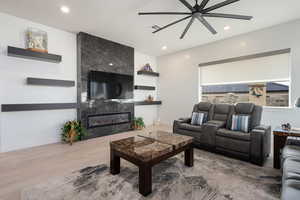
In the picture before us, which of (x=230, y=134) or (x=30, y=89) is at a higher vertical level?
(x=30, y=89)

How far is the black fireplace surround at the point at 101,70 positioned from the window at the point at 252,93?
2.83 metres

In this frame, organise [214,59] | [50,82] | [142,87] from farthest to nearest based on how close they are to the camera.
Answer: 1. [142,87]
2. [214,59]
3. [50,82]

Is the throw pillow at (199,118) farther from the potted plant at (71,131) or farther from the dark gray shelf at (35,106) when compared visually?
the dark gray shelf at (35,106)

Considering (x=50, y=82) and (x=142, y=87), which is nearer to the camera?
(x=50, y=82)

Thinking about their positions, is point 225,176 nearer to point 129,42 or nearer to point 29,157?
point 29,157

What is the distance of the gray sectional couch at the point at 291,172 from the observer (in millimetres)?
1066

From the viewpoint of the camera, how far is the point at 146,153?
69.2 inches

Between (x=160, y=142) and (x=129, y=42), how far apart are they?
3547 millimetres

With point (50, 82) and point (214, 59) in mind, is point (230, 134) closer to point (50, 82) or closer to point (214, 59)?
point (214, 59)

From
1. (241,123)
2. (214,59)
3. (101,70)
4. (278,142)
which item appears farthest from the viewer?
(214,59)

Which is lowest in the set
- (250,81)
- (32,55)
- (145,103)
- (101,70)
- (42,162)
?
(42,162)

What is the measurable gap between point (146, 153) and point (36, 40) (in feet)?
11.6

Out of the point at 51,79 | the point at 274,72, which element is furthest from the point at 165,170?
the point at 274,72

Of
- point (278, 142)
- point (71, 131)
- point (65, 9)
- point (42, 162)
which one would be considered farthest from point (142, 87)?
point (278, 142)
